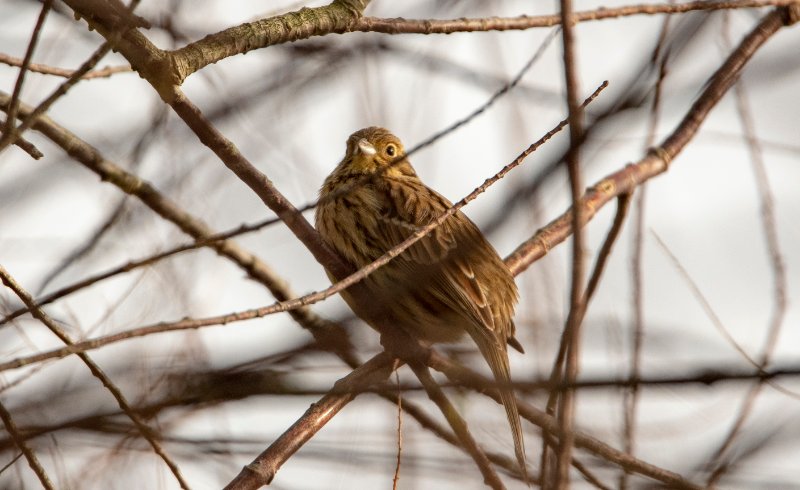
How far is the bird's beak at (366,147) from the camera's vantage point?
6137 mm

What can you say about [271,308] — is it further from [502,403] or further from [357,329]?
[502,403]

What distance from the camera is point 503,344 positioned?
16.6 feet

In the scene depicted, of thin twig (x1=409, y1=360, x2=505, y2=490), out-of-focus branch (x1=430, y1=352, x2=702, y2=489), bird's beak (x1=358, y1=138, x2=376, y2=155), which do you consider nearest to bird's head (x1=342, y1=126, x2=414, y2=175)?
bird's beak (x1=358, y1=138, x2=376, y2=155)

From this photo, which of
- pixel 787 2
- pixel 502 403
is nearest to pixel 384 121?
pixel 502 403

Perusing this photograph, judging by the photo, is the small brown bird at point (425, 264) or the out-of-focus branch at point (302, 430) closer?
the out-of-focus branch at point (302, 430)

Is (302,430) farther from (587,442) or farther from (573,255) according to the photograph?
(573,255)

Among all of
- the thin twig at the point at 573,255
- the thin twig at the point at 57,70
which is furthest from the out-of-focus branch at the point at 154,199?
the thin twig at the point at 573,255

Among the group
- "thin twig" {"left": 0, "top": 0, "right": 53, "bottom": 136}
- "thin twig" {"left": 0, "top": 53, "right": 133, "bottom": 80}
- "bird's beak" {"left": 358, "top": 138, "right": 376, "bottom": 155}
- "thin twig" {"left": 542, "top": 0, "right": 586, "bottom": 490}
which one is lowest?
"thin twig" {"left": 542, "top": 0, "right": 586, "bottom": 490}

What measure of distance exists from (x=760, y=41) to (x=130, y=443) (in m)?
3.74

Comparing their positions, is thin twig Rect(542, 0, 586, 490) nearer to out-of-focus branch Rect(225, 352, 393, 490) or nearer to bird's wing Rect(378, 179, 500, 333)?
out-of-focus branch Rect(225, 352, 393, 490)

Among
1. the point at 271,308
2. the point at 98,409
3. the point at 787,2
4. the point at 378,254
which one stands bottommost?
the point at 98,409

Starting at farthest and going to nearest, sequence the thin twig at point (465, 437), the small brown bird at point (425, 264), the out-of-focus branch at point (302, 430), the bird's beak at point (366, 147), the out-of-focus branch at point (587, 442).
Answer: the bird's beak at point (366, 147) → the small brown bird at point (425, 264) → the thin twig at point (465, 437) → the out-of-focus branch at point (302, 430) → the out-of-focus branch at point (587, 442)

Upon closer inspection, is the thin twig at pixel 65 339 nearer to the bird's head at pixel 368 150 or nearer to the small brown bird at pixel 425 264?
the small brown bird at pixel 425 264

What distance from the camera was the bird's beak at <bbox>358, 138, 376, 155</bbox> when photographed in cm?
614
